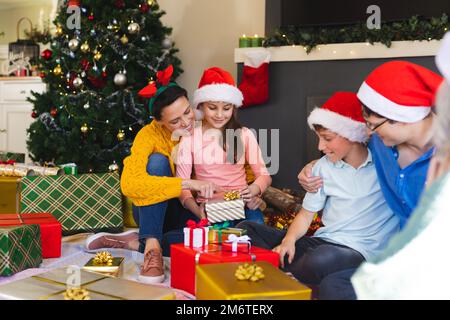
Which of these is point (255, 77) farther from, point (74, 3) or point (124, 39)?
point (74, 3)

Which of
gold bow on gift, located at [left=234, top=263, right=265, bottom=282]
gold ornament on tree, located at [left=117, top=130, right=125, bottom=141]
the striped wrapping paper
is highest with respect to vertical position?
gold ornament on tree, located at [left=117, top=130, right=125, bottom=141]

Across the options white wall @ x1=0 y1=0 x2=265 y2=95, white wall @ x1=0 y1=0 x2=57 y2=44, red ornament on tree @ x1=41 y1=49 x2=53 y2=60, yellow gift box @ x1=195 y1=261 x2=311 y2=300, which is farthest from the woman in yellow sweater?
white wall @ x1=0 y1=0 x2=57 y2=44

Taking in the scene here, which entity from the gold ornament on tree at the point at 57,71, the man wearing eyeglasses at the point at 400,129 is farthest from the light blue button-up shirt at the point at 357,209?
the gold ornament on tree at the point at 57,71

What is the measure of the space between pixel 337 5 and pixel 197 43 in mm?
1339

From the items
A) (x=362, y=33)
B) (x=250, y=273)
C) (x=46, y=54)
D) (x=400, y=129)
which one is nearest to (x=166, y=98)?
(x=400, y=129)

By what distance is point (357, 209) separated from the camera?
205cm

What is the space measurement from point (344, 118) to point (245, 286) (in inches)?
33.5

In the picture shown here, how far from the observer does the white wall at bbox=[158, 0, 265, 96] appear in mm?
4766

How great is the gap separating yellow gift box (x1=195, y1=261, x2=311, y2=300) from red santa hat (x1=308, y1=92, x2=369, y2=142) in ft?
2.13

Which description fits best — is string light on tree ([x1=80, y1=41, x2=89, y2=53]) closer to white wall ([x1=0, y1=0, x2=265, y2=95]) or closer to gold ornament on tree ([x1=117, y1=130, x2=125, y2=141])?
gold ornament on tree ([x1=117, y1=130, x2=125, y2=141])

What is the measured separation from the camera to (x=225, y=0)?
4883 mm

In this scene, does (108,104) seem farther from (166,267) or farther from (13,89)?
(13,89)

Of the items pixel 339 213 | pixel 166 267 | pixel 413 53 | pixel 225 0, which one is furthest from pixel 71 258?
pixel 225 0

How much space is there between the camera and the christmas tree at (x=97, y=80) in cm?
411
